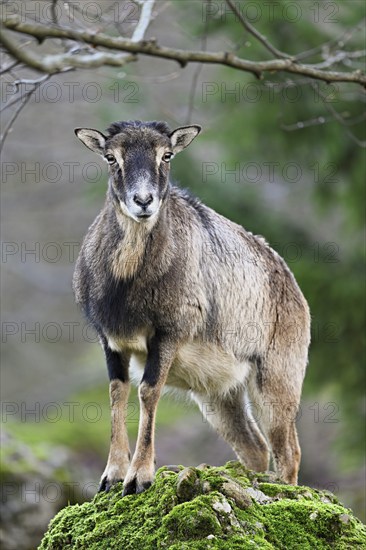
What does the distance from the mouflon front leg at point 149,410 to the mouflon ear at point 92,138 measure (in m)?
1.55

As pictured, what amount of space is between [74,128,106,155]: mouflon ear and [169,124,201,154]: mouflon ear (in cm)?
55

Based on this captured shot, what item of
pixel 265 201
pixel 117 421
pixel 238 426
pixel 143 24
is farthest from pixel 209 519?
pixel 265 201

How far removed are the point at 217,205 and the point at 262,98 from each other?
1.80 m

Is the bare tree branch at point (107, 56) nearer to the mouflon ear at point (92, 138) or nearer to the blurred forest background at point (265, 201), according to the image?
the mouflon ear at point (92, 138)

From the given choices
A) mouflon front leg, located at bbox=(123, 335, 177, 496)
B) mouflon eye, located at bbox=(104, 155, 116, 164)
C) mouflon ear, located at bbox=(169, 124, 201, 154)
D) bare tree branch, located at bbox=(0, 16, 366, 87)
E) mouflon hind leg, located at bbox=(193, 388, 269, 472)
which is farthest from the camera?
mouflon hind leg, located at bbox=(193, 388, 269, 472)

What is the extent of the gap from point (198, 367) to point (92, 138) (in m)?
2.02

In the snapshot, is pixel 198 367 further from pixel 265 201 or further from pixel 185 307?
pixel 265 201

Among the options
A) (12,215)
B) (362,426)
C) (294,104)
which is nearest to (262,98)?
(294,104)

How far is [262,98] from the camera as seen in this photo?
1491cm

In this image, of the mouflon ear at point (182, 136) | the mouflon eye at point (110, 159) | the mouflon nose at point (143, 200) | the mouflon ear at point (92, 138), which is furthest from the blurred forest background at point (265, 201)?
the mouflon nose at point (143, 200)

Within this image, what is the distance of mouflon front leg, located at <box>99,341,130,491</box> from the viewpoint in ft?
23.4

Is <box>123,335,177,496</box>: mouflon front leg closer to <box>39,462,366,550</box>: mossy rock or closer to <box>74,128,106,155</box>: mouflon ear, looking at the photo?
<box>39,462,366,550</box>: mossy rock

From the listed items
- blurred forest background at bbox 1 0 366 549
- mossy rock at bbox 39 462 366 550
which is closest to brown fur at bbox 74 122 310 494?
mossy rock at bbox 39 462 366 550

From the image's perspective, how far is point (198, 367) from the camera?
25.6 ft
